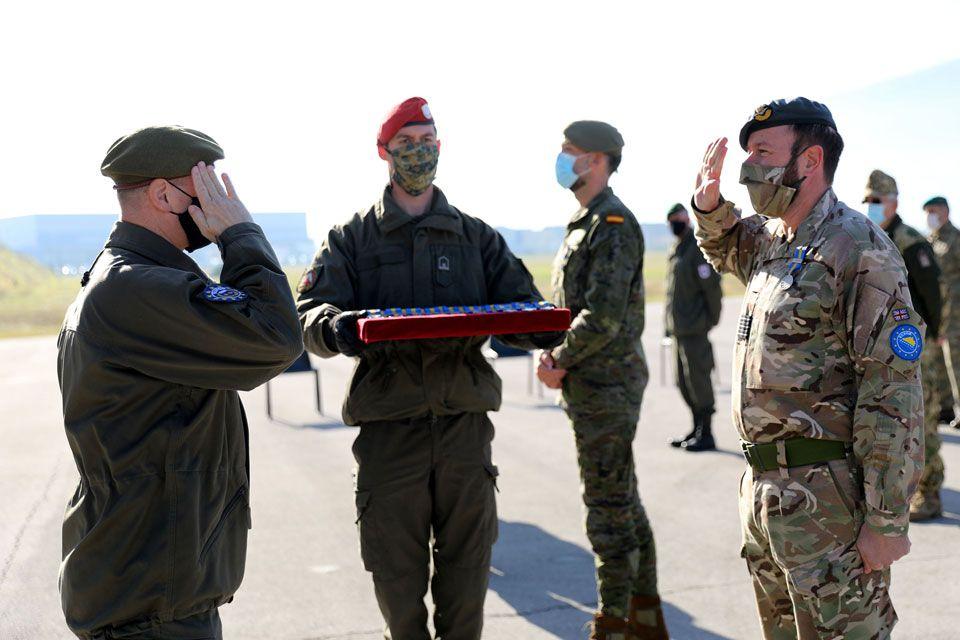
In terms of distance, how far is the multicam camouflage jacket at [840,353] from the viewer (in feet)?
8.28

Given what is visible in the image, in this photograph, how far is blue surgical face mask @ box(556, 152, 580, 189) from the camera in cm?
434

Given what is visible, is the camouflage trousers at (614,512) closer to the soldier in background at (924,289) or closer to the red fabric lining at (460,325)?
the red fabric lining at (460,325)

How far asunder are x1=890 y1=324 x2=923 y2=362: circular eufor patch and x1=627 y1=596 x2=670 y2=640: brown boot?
6.77ft

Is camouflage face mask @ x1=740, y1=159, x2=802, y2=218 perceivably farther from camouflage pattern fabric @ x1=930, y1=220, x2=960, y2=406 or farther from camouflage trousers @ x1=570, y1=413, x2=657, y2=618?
camouflage pattern fabric @ x1=930, y1=220, x2=960, y2=406

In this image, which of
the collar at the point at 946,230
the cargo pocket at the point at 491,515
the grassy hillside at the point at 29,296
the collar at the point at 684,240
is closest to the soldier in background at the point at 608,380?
the cargo pocket at the point at 491,515

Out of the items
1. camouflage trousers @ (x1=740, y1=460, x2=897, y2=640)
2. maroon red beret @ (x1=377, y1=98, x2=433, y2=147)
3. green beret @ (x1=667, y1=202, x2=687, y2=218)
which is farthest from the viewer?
green beret @ (x1=667, y1=202, x2=687, y2=218)

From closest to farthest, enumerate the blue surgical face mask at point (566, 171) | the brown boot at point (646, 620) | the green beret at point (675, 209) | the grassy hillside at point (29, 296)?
the brown boot at point (646, 620) < the blue surgical face mask at point (566, 171) < the green beret at point (675, 209) < the grassy hillside at point (29, 296)

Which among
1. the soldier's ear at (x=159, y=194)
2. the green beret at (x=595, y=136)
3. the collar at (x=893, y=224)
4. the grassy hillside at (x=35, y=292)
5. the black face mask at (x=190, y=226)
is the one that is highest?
the green beret at (x=595, y=136)

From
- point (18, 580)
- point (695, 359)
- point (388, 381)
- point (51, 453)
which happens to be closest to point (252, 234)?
point (388, 381)

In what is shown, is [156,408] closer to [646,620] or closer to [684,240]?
[646,620]

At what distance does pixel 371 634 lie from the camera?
438cm

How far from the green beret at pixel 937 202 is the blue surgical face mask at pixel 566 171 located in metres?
6.85

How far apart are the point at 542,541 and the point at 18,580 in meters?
3.09

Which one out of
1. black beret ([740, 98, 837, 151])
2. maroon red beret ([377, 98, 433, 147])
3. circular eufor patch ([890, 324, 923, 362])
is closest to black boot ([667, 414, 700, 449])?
maroon red beret ([377, 98, 433, 147])
